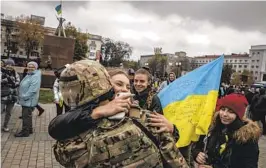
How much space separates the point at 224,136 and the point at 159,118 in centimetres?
129

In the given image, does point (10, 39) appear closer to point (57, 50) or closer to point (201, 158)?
point (57, 50)

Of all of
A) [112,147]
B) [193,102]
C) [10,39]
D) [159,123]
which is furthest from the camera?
[10,39]

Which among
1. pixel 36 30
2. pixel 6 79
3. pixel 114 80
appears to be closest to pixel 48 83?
pixel 6 79

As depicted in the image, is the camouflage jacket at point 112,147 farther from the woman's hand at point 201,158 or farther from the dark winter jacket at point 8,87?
the dark winter jacket at point 8,87

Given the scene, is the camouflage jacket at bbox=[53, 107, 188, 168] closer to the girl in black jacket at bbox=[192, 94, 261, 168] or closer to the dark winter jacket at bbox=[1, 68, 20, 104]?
the girl in black jacket at bbox=[192, 94, 261, 168]

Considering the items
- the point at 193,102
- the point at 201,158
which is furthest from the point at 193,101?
the point at 201,158

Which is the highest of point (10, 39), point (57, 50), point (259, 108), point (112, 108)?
point (10, 39)

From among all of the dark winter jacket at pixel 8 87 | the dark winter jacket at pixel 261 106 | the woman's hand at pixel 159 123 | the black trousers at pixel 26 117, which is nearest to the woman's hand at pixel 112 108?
the woman's hand at pixel 159 123

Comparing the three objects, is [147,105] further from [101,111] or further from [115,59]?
[115,59]

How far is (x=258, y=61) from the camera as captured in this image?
14150 centimetres

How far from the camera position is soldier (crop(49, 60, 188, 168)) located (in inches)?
52.0

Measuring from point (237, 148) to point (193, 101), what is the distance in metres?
0.73

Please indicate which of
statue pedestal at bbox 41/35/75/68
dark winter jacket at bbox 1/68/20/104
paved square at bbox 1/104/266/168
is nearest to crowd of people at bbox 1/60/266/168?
paved square at bbox 1/104/266/168

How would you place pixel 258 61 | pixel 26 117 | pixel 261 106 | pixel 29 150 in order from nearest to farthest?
pixel 29 150 → pixel 26 117 → pixel 261 106 → pixel 258 61
